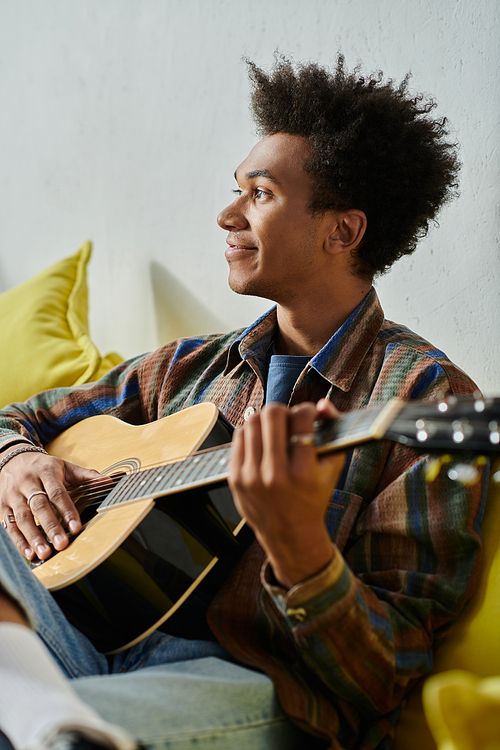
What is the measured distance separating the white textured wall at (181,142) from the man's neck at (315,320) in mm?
201

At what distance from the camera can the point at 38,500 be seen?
3.40 feet

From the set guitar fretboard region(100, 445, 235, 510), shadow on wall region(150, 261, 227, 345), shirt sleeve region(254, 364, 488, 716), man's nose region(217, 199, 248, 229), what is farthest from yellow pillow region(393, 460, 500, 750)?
shadow on wall region(150, 261, 227, 345)

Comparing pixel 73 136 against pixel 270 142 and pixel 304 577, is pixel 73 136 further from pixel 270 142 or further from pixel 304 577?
pixel 304 577

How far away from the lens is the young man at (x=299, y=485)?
66 cm

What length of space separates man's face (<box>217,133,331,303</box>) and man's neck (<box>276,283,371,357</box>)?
33 mm

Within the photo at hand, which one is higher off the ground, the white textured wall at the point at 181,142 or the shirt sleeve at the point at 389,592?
the white textured wall at the point at 181,142

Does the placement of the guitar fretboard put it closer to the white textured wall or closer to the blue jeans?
the blue jeans

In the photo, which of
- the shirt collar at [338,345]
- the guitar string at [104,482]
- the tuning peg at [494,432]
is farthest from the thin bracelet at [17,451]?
the tuning peg at [494,432]

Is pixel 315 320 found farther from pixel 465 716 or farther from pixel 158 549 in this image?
pixel 465 716

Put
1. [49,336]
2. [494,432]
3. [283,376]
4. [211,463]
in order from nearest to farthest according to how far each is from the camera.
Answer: [494,432]
[211,463]
[283,376]
[49,336]

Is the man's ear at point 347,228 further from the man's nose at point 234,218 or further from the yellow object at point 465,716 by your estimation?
the yellow object at point 465,716

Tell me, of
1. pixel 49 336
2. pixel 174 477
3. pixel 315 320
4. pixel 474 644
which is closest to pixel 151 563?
pixel 174 477

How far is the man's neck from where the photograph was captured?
1197 mm

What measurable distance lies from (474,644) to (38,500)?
2.20ft
